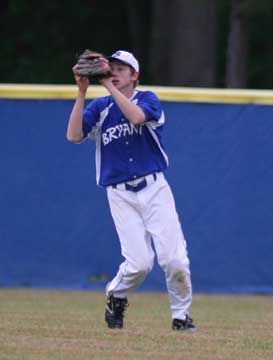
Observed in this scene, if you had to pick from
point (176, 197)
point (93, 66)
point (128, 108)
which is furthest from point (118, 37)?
point (128, 108)

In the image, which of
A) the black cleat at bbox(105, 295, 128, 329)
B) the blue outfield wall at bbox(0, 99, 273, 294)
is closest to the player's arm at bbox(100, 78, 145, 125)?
the black cleat at bbox(105, 295, 128, 329)

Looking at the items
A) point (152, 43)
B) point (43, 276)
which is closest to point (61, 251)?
point (43, 276)

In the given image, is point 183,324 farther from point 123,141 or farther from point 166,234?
point 123,141

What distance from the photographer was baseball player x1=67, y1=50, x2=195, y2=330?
7691 mm

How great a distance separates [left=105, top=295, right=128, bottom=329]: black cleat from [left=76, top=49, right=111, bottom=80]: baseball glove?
60.7 inches

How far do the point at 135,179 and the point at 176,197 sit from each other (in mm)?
4461

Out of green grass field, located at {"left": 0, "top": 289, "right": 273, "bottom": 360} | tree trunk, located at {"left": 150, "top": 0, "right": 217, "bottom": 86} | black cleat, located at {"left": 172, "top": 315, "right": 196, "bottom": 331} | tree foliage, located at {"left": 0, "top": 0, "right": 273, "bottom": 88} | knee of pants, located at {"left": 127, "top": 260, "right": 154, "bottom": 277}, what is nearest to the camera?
green grass field, located at {"left": 0, "top": 289, "right": 273, "bottom": 360}

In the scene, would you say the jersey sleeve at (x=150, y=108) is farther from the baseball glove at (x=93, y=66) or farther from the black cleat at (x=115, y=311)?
the black cleat at (x=115, y=311)

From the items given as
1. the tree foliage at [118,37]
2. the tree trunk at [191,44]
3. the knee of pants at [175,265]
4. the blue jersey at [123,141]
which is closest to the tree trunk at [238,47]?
the tree foliage at [118,37]

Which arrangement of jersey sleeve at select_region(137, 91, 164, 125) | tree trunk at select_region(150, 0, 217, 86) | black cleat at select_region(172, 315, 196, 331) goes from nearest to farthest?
jersey sleeve at select_region(137, 91, 164, 125) < black cleat at select_region(172, 315, 196, 331) < tree trunk at select_region(150, 0, 217, 86)

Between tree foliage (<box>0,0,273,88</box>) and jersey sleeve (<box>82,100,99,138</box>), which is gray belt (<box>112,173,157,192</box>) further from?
tree foliage (<box>0,0,273,88</box>)

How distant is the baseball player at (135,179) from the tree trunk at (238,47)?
446 inches

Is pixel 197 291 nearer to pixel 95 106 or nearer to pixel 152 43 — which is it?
pixel 95 106

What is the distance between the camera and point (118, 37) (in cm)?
2283
